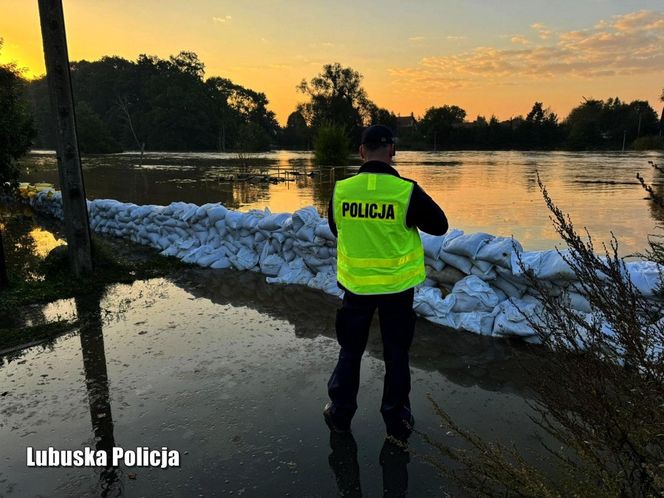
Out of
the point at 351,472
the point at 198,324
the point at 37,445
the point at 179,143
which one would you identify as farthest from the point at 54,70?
the point at 179,143

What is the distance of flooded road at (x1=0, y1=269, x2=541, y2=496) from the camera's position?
2.33m

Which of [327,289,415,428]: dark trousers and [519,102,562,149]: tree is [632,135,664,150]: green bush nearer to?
[519,102,562,149]: tree

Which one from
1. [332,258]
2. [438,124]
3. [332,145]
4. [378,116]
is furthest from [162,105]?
[332,258]

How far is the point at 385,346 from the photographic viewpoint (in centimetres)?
261

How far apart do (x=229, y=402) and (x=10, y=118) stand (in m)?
6.09

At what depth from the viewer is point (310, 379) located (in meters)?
3.31

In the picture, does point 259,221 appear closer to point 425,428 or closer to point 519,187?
point 425,428

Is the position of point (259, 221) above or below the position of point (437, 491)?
above

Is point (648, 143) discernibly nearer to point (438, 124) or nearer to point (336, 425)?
point (438, 124)

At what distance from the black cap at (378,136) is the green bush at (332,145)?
30.3 meters

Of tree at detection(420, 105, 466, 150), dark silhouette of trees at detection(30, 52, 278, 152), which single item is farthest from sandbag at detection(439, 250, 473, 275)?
tree at detection(420, 105, 466, 150)

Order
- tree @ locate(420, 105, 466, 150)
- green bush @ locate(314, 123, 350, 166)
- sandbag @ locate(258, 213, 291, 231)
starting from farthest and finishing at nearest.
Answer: tree @ locate(420, 105, 466, 150) < green bush @ locate(314, 123, 350, 166) < sandbag @ locate(258, 213, 291, 231)

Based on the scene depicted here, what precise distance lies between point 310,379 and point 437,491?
4.22 feet

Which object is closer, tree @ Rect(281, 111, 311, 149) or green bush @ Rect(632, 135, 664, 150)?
green bush @ Rect(632, 135, 664, 150)
